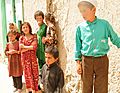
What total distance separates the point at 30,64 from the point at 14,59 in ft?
1.44

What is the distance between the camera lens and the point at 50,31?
13.3ft

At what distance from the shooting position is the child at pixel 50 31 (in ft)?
13.1

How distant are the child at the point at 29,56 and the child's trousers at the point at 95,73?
1.44 meters

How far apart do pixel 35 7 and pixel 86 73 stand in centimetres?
215

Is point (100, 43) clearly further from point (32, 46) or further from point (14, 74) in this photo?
point (14, 74)

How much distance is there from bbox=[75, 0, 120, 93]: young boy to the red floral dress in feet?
4.71

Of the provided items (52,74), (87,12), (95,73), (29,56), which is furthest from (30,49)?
(87,12)

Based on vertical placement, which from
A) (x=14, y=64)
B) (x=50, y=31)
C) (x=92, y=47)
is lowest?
(x=14, y=64)

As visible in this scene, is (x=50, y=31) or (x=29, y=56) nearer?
(x=50, y=31)

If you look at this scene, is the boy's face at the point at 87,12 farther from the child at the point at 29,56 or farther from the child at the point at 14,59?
the child at the point at 14,59

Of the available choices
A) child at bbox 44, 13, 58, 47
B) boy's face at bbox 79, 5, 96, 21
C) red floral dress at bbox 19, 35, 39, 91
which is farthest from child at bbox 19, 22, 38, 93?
boy's face at bbox 79, 5, 96, 21

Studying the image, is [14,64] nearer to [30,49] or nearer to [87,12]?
[30,49]

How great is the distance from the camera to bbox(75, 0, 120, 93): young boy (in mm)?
2691

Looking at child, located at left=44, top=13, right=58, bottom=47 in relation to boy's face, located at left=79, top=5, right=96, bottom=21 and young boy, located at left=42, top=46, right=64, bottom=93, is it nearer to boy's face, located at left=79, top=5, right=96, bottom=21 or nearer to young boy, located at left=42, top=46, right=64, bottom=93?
young boy, located at left=42, top=46, right=64, bottom=93
